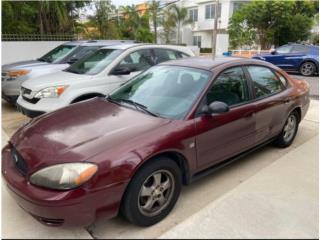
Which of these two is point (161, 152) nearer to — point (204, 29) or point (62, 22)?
point (62, 22)

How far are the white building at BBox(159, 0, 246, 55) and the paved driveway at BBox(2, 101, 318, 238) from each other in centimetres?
2944

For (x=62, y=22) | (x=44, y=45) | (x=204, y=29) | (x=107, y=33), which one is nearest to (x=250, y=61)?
(x=44, y=45)

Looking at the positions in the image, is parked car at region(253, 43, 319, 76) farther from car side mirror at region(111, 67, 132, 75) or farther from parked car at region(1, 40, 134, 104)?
car side mirror at region(111, 67, 132, 75)

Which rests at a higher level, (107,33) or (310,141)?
(107,33)

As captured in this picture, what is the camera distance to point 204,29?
3556 cm

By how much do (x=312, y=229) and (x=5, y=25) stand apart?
47.7ft

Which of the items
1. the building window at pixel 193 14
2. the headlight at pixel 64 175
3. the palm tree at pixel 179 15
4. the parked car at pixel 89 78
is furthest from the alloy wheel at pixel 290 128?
the building window at pixel 193 14

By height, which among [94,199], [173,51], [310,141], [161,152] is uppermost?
[173,51]

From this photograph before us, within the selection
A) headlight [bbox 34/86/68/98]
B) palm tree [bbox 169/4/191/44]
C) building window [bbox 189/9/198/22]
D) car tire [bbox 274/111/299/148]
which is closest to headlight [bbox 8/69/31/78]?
headlight [bbox 34/86/68/98]

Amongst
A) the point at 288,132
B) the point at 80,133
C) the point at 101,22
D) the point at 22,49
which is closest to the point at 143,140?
the point at 80,133

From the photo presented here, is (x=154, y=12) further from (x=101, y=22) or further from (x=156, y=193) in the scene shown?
(x=156, y=193)

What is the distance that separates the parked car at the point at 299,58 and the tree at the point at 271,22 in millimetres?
12114

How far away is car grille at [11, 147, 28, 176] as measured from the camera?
2.63 metres

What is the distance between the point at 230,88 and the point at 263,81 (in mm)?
815
